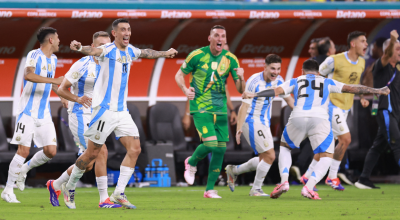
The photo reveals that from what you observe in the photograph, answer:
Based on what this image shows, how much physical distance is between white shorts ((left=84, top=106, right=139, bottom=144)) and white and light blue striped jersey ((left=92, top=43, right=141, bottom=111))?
2.5 inches

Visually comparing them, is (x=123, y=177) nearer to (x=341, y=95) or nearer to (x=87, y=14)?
(x=341, y=95)

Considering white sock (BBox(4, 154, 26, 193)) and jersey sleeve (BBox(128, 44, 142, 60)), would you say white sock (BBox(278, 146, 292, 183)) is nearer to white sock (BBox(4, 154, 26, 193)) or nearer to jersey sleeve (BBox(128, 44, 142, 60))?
jersey sleeve (BBox(128, 44, 142, 60))

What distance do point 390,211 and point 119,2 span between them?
21.4 feet

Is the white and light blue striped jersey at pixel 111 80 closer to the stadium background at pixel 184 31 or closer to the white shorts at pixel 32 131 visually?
the white shorts at pixel 32 131

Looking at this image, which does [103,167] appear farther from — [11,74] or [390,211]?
[11,74]

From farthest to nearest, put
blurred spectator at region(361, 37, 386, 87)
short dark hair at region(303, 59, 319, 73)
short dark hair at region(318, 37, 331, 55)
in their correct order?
blurred spectator at region(361, 37, 386, 87) → short dark hair at region(318, 37, 331, 55) → short dark hair at region(303, 59, 319, 73)

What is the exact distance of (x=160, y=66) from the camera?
1280cm

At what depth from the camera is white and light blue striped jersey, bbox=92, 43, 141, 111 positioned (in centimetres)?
643

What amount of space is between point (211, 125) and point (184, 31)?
14.3 feet

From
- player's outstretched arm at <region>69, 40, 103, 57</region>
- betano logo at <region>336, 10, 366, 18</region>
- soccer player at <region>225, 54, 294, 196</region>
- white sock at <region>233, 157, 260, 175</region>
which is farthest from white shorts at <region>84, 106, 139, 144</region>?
betano logo at <region>336, 10, 366, 18</region>

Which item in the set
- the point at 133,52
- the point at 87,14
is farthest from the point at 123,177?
the point at 87,14

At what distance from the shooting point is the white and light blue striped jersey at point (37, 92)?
7.96 m

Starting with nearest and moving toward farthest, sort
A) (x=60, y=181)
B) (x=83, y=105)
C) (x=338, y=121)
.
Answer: (x=83, y=105) < (x=60, y=181) < (x=338, y=121)

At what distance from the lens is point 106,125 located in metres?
6.38
